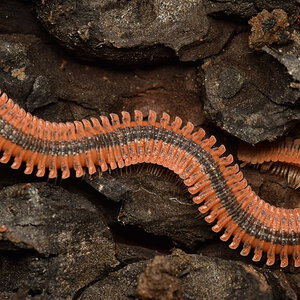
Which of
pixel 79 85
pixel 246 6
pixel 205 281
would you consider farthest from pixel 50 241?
pixel 246 6

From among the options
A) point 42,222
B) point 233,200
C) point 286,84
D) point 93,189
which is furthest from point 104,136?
point 286,84

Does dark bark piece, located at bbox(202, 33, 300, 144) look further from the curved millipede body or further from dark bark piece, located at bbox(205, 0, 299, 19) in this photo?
dark bark piece, located at bbox(205, 0, 299, 19)

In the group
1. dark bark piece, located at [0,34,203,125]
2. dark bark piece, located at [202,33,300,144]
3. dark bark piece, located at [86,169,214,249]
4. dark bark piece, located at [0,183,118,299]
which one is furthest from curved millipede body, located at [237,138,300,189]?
dark bark piece, located at [0,183,118,299]

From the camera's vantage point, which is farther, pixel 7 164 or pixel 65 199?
pixel 7 164

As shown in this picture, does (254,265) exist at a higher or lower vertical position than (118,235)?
higher

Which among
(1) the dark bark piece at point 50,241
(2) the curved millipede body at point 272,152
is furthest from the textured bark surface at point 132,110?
(2) the curved millipede body at point 272,152

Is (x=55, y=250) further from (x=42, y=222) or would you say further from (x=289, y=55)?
(x=289, y=55)
